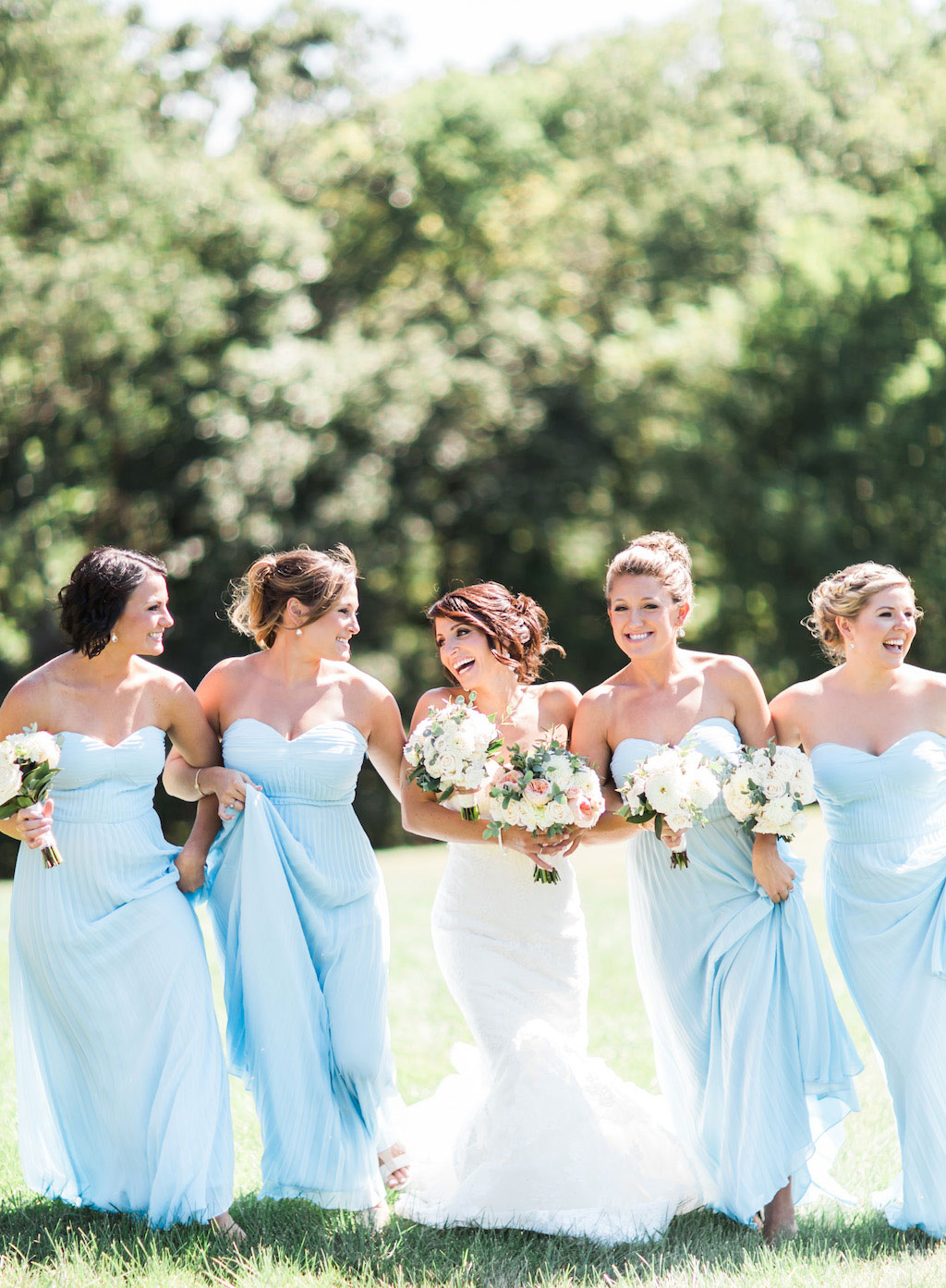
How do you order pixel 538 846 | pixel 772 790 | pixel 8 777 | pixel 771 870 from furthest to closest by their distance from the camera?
pixel 538 846, pixel 771 870, pixel 772 790, pixel 8 777

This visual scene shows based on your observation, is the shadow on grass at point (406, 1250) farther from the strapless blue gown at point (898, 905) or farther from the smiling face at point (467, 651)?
the smiling face at point (467, 651)

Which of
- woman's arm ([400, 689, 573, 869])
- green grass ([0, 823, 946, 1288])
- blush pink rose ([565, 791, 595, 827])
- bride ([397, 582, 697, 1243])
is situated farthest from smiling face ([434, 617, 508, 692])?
green grass ([0, 823, 946, 1288])

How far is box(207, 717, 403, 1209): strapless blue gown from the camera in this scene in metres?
5.59

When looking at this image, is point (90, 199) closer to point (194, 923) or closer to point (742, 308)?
point (742, 308)

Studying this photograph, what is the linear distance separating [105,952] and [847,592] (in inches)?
136

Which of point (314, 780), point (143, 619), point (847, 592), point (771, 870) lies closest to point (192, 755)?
point (314, 780)

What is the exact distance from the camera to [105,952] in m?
5.46

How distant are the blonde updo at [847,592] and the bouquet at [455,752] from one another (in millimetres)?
1499

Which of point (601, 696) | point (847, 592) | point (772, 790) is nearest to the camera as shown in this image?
point (772, 790)

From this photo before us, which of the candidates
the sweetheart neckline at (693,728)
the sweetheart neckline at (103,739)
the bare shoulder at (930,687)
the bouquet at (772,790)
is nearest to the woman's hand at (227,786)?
the sweetheart neckline at (103,739)

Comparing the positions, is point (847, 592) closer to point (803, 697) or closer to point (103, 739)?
point (803, 697)

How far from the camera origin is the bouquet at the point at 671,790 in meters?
5.30

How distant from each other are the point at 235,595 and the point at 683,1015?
2.91m

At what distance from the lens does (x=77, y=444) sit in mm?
23797
